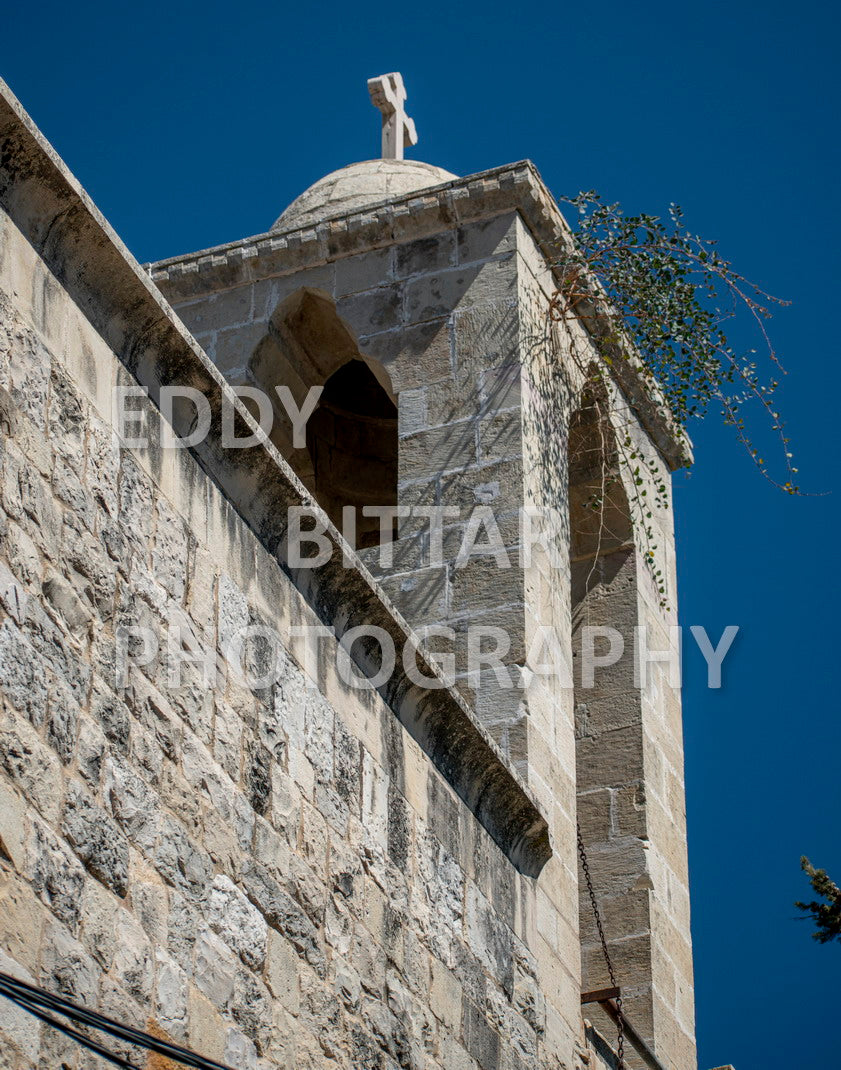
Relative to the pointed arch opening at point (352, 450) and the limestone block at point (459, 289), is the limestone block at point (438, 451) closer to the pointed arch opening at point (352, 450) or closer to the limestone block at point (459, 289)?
the limestone block at point (459, 289)

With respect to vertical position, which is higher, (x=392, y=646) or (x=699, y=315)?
(x=699, y=315)

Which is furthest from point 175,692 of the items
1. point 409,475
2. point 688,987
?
point 688,987

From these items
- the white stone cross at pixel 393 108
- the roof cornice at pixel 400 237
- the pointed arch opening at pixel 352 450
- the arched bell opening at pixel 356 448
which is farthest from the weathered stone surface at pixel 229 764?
the white stone cross at pixel 393 108

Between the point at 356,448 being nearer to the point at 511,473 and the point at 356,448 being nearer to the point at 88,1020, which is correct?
the point at 511,473

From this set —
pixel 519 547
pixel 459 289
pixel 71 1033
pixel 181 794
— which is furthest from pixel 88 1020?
pixel 459 289

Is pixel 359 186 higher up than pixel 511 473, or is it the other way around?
pixel 359 186

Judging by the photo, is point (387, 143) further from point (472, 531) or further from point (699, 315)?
point (472, 531)

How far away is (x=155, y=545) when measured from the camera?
Result: 4859 mm

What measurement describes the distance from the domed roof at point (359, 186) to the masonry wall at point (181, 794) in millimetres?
3657

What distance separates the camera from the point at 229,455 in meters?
5.35

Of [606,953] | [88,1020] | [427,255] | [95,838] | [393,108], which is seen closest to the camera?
[88,1020]

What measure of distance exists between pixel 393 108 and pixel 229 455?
495cm

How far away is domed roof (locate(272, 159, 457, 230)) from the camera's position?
9.13 m

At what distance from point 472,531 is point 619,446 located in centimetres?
132
